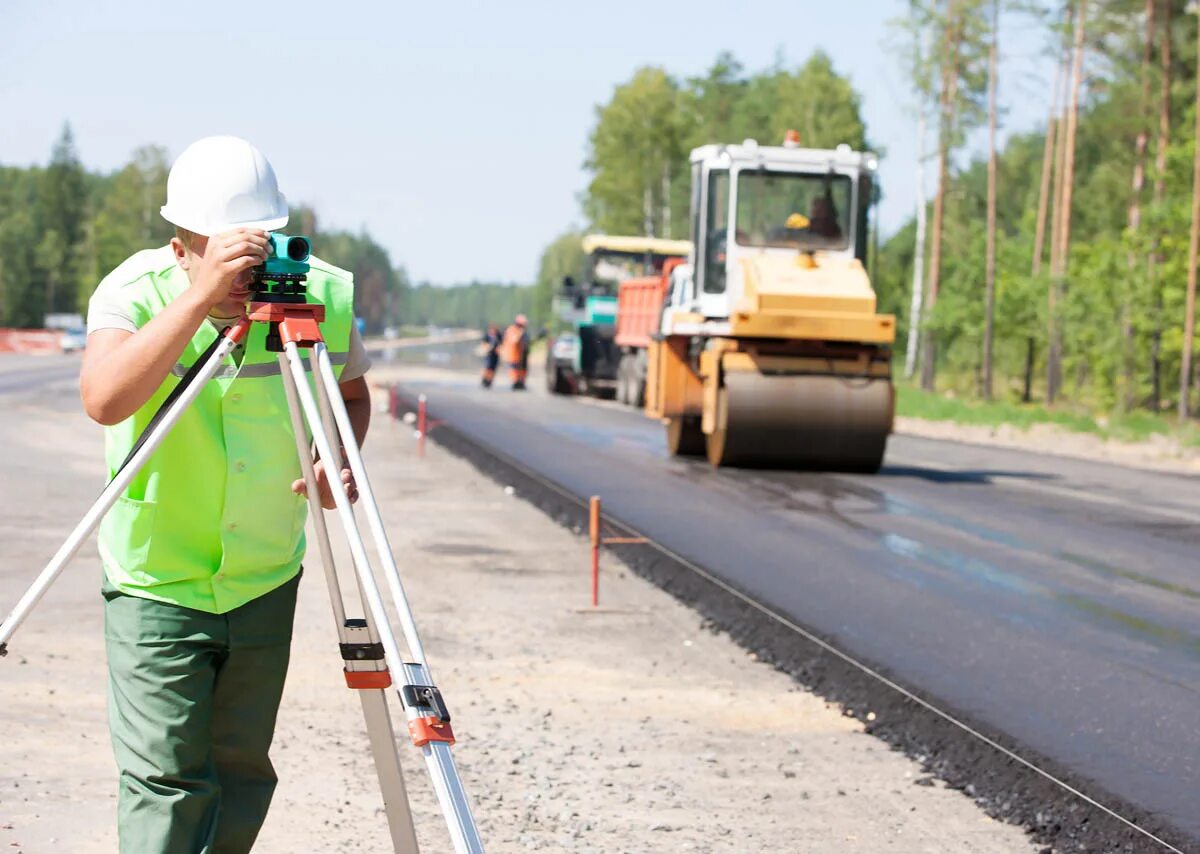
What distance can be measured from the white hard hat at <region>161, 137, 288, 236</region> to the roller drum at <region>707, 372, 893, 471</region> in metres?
14.8

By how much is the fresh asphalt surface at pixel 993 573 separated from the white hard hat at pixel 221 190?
13.0 ft

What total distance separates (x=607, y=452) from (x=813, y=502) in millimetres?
6368

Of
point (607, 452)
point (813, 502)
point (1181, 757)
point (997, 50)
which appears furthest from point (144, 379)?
point (997, 50)

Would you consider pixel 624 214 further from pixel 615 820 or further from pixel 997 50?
pixel 615 820

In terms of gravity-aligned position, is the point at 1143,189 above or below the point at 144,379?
above

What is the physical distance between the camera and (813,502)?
15961 millimetres

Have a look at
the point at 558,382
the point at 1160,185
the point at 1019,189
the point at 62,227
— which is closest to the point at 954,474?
the point at 558,382

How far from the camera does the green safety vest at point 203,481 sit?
11.7 ft

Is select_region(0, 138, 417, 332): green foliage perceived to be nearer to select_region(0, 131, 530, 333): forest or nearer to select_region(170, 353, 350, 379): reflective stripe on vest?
select_region(0, 131, 530, 333): forest

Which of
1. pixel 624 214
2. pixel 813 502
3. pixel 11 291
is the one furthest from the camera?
pixel 11 291

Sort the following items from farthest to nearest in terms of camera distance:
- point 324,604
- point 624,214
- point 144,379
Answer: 1. point 624,214
2. point 324,604
3. point 144,379

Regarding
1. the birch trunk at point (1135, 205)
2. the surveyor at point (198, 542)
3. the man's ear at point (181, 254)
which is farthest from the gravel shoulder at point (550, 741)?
the birch trunk at point (1135, 205)

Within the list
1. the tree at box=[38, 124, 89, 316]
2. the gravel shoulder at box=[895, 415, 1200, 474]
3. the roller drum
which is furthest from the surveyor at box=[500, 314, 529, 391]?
the tree at box=[38, 124, 89, 316]

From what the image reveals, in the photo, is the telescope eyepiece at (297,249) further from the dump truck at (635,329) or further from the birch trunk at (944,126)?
the birch trunk at (944,126)
